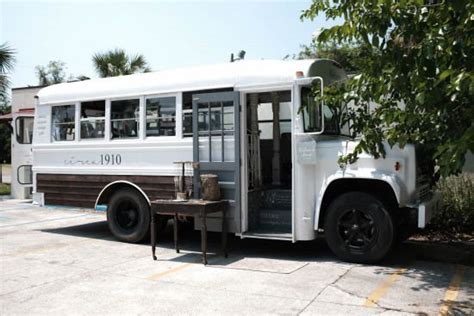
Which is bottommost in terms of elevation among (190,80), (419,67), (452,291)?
(452,291)

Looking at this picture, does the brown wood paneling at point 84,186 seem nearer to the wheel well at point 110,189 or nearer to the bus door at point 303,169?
the wheel well at point 110,189

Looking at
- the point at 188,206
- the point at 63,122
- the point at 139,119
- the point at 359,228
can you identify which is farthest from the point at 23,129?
the point at 359,228

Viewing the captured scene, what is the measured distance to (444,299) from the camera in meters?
5.54

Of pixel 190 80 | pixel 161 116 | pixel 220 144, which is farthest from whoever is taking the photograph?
pixel 161 116

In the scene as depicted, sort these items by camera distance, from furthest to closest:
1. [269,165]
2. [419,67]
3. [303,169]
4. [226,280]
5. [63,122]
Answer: [63,122]
[269,165]
[303,169]
[226,280]
[419,67]

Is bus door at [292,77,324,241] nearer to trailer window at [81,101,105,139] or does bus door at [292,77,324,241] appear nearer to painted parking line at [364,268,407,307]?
painted parking line at [364,268,407,307]

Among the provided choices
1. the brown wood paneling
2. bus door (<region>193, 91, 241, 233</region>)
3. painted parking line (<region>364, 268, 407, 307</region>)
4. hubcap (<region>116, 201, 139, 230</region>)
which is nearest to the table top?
bus door (<region>193, 91, 241, 233</region>)

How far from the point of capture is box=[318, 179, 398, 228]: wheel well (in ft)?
22.4

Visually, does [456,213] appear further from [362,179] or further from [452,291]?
[452,291]

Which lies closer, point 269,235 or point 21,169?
point 269,235

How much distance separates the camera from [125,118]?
28.6ft

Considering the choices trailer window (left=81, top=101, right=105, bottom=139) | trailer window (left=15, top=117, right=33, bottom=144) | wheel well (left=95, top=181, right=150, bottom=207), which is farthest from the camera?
trailer window (left=15, top=117, right=33, bottom=144)

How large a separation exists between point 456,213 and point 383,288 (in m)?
3.94

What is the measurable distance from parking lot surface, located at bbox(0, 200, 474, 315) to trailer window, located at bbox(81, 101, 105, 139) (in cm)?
187
